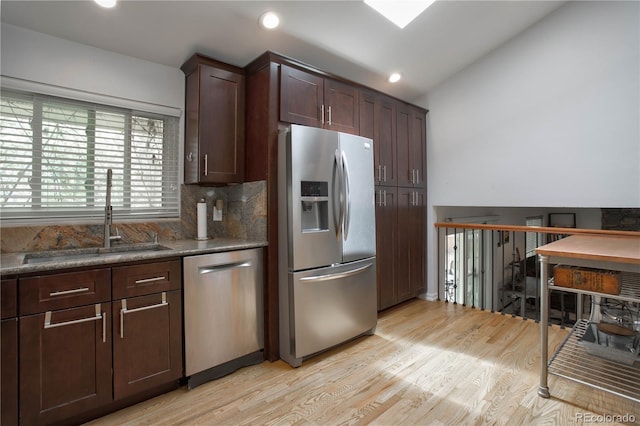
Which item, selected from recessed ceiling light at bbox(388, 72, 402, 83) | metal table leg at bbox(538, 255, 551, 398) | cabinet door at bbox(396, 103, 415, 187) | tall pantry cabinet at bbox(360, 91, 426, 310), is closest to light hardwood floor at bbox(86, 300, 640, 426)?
metal table leg at bbox(538, 255, 551, 398)

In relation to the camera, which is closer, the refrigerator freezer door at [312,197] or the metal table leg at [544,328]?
the metal table leg at [544,328]

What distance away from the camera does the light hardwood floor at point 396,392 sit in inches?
68.5

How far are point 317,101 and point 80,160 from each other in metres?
1.84

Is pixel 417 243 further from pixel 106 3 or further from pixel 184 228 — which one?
pixel 106 3

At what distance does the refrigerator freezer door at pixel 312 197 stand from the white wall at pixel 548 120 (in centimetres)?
189

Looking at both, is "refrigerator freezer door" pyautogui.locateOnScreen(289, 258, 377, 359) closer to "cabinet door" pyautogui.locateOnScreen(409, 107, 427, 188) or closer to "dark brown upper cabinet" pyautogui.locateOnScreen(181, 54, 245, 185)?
"dark brown upper cabinet" pyautogui.locateOnScreen(181, 54, 245, 185)

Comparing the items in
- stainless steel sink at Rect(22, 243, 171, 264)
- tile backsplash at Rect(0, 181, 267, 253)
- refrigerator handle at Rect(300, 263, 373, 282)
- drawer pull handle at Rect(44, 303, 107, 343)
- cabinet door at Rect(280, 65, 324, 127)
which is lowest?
drawer pull handle at Rect(44, 303, 107, 343)

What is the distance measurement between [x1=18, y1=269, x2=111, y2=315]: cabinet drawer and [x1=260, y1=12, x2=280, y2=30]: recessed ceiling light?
6.30ft

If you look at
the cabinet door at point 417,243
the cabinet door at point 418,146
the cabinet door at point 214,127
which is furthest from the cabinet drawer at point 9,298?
the cabinet door at point 418,146

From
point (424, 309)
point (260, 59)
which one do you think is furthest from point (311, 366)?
point (260, 59)

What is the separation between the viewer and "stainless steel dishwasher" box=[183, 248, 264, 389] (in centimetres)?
202

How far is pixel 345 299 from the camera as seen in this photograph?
8.36 feet

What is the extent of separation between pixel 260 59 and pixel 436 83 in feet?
7.59

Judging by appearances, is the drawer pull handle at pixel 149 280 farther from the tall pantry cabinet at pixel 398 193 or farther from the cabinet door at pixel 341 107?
the tall pantry cabinet at pixel 398 193
